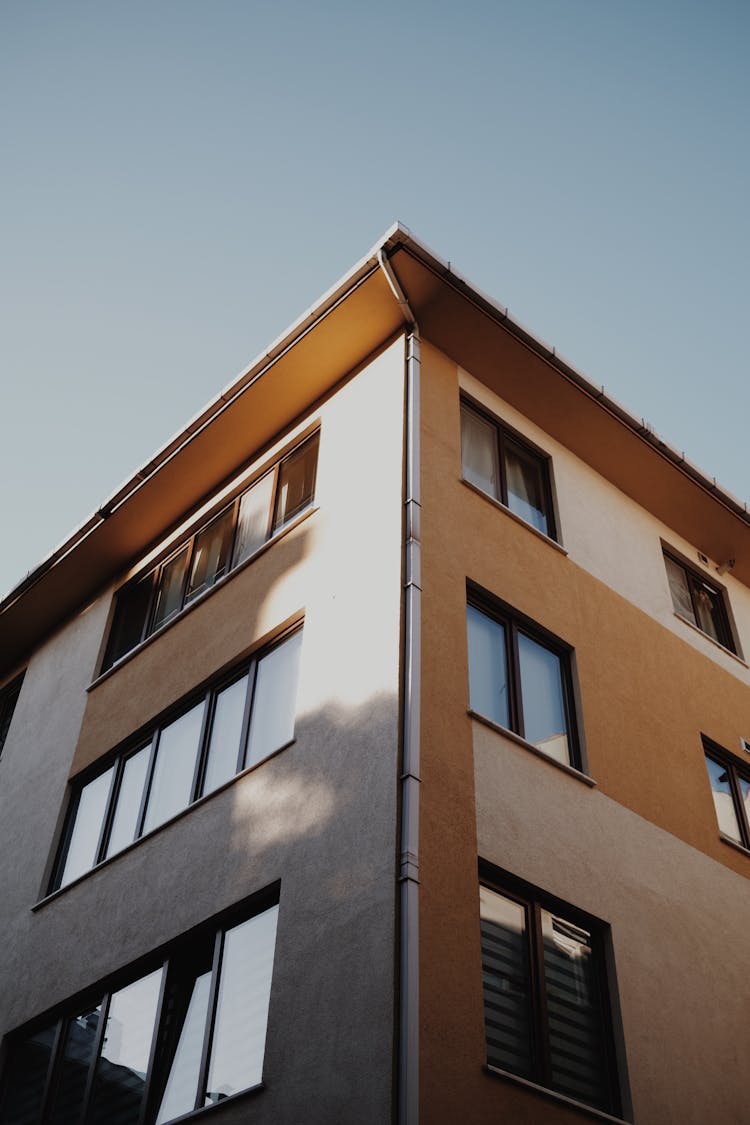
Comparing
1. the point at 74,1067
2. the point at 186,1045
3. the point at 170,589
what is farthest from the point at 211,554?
the point at 186,1045

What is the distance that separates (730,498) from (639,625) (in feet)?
11.2

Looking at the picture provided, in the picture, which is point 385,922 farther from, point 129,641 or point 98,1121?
point 129,641

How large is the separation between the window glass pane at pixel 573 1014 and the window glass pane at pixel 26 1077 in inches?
232

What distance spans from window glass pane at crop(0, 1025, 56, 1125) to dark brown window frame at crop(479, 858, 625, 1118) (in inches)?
228

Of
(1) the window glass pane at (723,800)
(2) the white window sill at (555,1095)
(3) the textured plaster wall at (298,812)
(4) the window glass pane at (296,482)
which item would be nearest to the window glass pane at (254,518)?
(4) the window glass pane at (296,482)

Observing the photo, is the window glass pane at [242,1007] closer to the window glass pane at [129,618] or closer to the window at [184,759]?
the window at [184,759]

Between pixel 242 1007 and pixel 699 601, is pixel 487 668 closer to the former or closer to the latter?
pixel 242 1007

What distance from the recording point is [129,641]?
58.4 ft

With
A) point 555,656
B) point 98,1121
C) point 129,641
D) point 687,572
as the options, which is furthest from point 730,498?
point 98,1121

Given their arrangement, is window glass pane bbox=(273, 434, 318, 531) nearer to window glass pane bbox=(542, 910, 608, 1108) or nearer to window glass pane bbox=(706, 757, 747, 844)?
window glass pane bbox=(706, 757, 747, 844)

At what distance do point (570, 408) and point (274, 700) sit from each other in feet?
20.0

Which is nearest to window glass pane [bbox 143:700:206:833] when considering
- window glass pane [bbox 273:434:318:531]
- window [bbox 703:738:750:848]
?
window glass pane [bbox 273:434:318:531]

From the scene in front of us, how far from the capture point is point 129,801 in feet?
49.1

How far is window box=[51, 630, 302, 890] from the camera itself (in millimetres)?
13344
